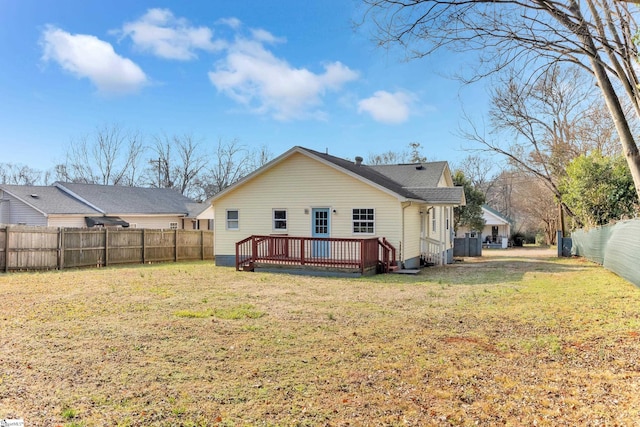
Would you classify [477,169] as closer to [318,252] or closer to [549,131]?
[549,131]

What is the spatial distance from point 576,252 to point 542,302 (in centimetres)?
1566

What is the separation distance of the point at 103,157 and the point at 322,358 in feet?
141

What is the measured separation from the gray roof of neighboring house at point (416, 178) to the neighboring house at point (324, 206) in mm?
59

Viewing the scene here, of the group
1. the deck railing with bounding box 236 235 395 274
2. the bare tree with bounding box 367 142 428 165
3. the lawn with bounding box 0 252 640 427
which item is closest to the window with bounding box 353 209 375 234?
the deck railing with bounding box 236 235 395 274

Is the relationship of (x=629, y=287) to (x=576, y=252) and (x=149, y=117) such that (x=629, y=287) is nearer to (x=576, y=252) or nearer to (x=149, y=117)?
(x=576, y=252)

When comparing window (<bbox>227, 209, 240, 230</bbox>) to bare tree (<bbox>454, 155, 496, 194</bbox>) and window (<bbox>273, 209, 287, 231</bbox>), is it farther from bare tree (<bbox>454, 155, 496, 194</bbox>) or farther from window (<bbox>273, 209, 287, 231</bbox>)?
bare tree (<bbox>454, 155, 496, 194</bbox>)

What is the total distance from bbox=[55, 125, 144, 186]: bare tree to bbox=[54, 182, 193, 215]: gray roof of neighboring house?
36.6ft

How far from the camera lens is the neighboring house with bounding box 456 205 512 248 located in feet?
121

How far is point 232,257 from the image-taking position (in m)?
17.5

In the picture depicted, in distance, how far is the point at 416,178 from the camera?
67.9ft

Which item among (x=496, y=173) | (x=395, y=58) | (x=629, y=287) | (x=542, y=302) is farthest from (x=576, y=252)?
(x=496, y=173)

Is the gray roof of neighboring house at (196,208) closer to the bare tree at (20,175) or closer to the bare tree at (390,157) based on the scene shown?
the bare tree at (390,157)

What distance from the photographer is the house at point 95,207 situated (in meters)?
24.1

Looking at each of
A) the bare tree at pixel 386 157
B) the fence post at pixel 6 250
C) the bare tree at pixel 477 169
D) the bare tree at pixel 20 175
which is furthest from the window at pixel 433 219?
the bare tree at pixel 20 175
